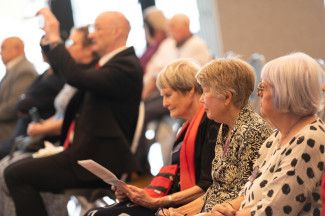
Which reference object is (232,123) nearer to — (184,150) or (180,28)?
(184,150)

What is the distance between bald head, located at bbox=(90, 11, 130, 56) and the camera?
15.4ft

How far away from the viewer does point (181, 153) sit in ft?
11.5

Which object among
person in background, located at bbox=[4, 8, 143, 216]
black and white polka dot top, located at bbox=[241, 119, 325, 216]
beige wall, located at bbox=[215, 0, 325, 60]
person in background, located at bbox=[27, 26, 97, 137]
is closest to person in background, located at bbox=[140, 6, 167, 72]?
beige wall, located at bbox=[215, 0, 325, 60]

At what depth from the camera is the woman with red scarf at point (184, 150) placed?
3406 mm

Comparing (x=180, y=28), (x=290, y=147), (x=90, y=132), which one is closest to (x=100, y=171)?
(x=290, y=147)

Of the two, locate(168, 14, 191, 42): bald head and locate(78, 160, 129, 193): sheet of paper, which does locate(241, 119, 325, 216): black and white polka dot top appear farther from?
locate(168, 14, 191, 42): bald head

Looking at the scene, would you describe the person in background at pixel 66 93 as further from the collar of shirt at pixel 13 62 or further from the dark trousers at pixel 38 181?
the collar of shirt at pixel 13 62

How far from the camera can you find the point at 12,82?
6.49 m

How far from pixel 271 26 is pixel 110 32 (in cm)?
359

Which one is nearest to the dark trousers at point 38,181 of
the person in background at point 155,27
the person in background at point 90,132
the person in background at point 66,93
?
the person in background at point 90,132

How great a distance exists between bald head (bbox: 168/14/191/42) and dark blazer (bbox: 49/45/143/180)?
7.04 feet

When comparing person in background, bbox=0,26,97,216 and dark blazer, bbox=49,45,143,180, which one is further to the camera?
person in background, bbox=0,26,97,216

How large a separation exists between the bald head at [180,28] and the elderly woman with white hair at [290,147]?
12.9 ft

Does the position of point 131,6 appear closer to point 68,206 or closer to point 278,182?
point 68,206
